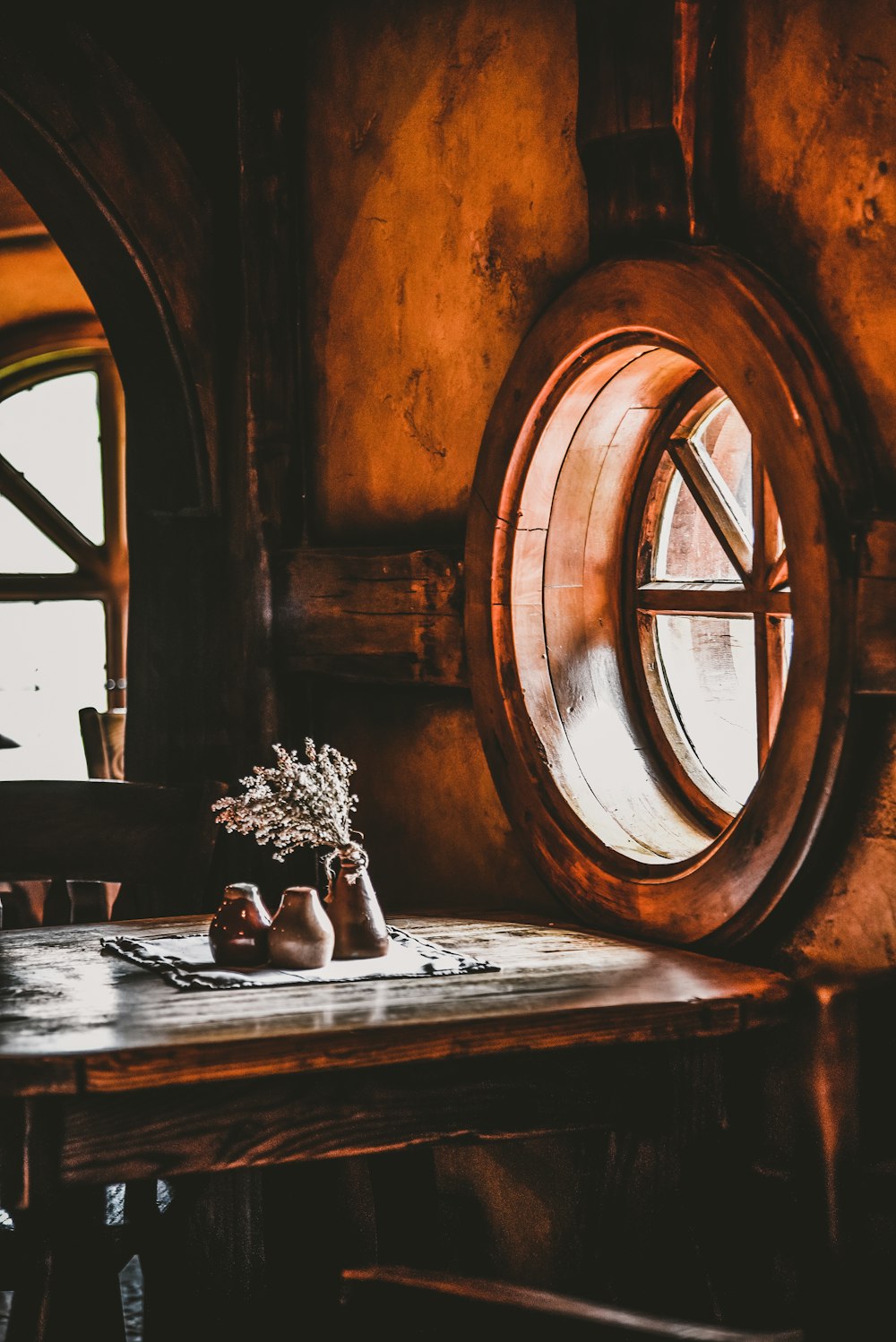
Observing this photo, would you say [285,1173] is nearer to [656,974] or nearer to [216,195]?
[656,974]

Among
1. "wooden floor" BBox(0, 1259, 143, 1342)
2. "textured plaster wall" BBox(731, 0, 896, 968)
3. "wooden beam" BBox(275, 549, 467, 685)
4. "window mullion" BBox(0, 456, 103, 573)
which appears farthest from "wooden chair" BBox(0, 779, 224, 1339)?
"window mullion" BBox(0, 456, 103, 573)

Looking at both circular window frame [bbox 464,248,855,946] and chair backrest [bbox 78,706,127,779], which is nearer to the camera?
circular window frame [bbox 464,248,855,946]

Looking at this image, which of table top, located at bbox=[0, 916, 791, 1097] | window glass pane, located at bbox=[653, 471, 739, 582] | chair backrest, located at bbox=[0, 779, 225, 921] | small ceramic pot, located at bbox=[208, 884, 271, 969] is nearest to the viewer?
table top, located at bbox=[0, 916, 791, 1097]

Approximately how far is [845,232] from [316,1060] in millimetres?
1390

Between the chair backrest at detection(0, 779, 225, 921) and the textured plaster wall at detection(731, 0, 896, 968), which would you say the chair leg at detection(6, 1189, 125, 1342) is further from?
the chair backrest at detection(0, 779, 225, 921)

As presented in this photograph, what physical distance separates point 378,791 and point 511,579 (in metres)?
0.77

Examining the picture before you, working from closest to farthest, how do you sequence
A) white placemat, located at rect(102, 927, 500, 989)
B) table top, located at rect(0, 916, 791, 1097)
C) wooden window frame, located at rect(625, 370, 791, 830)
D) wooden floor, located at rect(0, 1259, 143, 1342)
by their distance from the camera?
table top, located at rect(0, 916, 791, 1097)
white placemat, located at rect(102, 927, 500, 989)
wooden window frame, located at rect(625, 370, 791, 830)
wooden floor, located at rect(0, 1259, 143, 1342)

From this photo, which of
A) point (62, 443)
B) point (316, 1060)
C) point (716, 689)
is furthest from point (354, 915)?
point (62, 443)

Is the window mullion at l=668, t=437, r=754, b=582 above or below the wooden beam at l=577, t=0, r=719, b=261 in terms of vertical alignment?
below

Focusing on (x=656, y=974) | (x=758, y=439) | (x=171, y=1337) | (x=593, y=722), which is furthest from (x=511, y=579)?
(x=171, y=1337)

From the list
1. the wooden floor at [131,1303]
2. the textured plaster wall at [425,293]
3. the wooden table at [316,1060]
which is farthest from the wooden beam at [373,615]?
the wooden floor at [131,1303]

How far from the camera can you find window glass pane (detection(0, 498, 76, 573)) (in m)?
6.62

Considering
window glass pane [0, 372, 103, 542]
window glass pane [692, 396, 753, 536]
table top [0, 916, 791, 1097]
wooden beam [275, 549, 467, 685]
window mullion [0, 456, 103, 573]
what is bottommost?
table top [0, 916, 791, 1097]

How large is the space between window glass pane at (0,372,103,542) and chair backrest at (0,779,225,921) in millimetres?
3671
